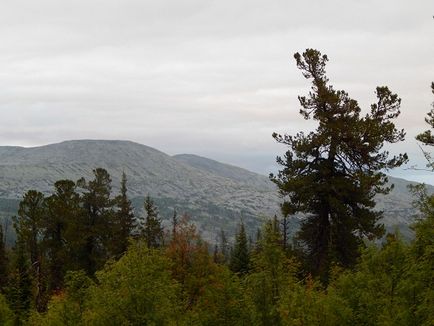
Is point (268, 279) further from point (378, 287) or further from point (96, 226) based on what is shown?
point (96, 226)

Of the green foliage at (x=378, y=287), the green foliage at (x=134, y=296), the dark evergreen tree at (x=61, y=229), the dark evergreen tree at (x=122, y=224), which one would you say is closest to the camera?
the green foliage at (x=378, y=287)

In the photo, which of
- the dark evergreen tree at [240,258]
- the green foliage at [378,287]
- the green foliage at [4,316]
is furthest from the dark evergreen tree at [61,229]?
the green foliage at [378,287]

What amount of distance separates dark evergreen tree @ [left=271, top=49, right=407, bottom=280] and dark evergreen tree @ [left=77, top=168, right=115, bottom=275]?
2304cm

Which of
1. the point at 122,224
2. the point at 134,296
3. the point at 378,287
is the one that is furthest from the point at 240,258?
the point at 378,287

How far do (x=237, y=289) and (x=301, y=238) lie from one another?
11787mm

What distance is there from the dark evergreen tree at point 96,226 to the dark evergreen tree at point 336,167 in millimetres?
23045

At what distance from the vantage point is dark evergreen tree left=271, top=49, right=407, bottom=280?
93.6 feet

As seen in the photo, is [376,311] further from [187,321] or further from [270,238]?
[187,321]

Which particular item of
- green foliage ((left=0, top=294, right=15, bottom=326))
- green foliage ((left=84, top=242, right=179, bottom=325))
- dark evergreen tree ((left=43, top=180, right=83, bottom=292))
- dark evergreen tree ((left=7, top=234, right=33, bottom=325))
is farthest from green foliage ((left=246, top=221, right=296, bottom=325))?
dark evergreen tree ((left=43, top=180, right=83, bottom=292))

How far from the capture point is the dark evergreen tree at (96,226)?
4731 cm

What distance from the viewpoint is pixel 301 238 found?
1240 inches

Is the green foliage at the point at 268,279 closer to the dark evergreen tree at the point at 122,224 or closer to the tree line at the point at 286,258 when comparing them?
the tree line at the point at 286,258

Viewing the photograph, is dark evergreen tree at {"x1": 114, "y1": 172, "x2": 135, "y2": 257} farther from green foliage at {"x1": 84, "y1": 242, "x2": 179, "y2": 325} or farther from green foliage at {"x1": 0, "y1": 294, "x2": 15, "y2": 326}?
green foliage at {"x1": 84, "y1": 242, "x2": 179, "y2": 325}

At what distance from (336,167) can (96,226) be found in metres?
26.6
